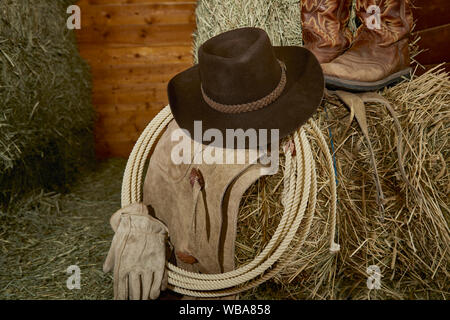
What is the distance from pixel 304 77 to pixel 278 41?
16.5 inches

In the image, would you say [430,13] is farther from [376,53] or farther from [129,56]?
[129,56]

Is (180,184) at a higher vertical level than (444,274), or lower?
higher

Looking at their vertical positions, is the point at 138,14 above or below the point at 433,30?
above

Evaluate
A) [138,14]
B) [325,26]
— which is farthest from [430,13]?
[138,14]

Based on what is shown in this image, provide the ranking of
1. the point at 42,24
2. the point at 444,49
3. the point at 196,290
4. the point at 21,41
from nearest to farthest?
the point at 196,290 → the point at 444,49 → the point at 21,41 → the point at 42,24

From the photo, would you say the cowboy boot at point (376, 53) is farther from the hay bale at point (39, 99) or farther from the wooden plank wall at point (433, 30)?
the hay bale at point (39, 99)

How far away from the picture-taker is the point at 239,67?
672 mm

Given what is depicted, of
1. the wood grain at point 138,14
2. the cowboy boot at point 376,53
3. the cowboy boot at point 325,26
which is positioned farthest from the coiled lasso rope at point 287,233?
the wood grain at point 138,14

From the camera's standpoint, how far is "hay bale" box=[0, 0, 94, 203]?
1318 millimetres

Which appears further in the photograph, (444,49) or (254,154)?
(444,49)

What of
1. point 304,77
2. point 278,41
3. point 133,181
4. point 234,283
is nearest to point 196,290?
point 234,283

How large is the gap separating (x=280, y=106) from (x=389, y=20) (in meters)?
0.48

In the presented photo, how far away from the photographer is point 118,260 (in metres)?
0.75
